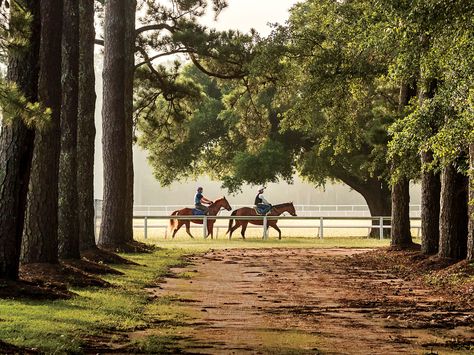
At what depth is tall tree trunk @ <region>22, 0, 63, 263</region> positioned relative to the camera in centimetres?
1568

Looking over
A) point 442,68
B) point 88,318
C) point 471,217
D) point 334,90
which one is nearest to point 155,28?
point 334,90

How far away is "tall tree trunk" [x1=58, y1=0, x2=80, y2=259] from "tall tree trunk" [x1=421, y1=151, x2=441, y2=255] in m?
9.03

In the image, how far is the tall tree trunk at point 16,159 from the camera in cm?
1247

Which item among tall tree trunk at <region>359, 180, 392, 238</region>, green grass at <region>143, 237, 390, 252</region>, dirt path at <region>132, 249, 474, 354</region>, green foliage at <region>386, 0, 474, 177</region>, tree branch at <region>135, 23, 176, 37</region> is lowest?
dirt path at <region>132, 249, 474, 354</region>

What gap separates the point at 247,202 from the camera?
116688 millimetres

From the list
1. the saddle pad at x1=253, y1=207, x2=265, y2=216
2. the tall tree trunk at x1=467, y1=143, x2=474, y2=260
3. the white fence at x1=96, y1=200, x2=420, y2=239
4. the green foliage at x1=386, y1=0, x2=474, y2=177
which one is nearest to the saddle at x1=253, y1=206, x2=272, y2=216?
the saddle pad at x1=253, y1=207, x2=265, y2=216

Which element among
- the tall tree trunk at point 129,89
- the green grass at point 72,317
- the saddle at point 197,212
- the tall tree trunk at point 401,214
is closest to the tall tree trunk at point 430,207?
the tall tree trunk at point 401,214

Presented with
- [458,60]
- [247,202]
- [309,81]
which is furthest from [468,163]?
[247,202]

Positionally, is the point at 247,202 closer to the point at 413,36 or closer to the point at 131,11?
the point at 131,11

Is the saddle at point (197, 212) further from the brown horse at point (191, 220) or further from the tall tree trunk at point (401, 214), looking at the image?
the tall tree trunk at point (401, 214)

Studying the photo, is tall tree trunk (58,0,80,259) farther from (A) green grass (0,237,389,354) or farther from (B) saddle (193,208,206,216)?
(B) saddle (193,208,206,216)

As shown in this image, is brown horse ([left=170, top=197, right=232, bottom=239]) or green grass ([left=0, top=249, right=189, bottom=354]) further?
brown horse ([left=170, top=197, right=232, bottom=239])

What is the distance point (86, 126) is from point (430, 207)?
28.0 feet

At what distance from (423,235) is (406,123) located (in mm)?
5691
